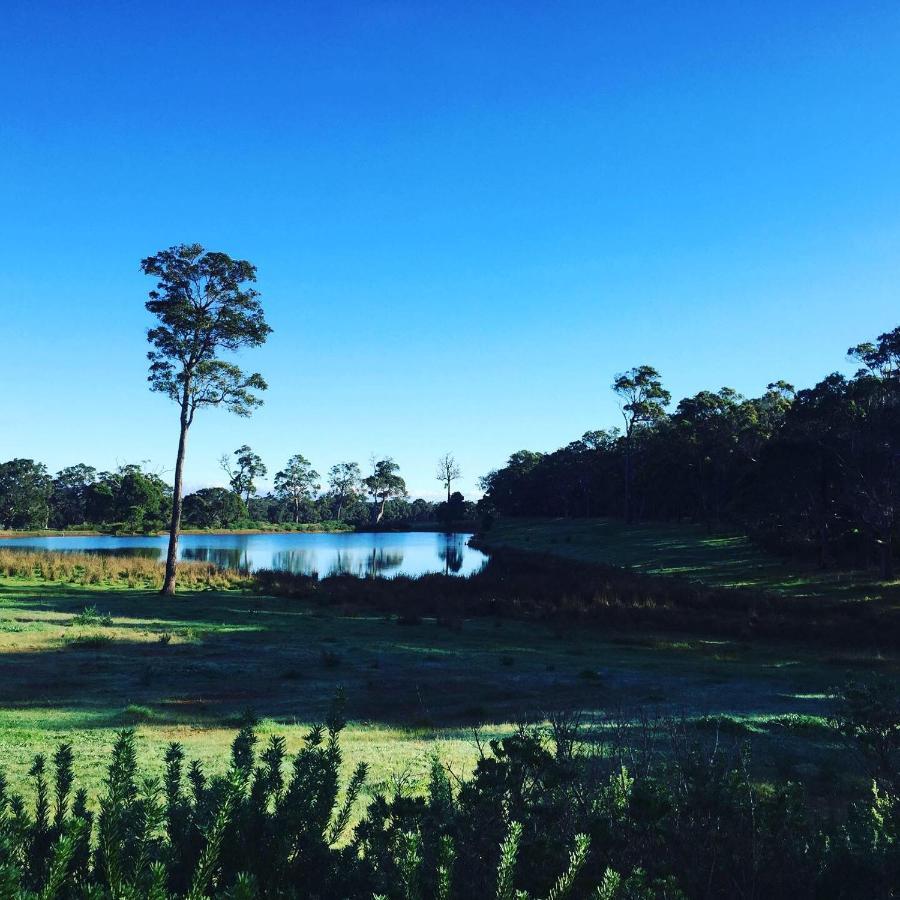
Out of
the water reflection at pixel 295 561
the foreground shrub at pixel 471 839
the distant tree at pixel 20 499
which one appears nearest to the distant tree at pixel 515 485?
the water reflection at pixel 295 561

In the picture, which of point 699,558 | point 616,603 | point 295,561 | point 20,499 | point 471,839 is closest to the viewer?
point 471,839

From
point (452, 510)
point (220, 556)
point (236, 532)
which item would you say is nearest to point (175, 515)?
point (220, 556)

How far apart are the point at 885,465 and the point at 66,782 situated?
33.1 metres

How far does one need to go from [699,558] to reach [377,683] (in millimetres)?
35036

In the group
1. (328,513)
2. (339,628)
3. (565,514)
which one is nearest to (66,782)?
(339,628)

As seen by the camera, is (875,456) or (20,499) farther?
(20,499)

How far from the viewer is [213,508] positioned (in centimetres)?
12606

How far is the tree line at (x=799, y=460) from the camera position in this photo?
29594 millimetres

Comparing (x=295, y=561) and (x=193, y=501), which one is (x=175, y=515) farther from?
(x=193, y=501)

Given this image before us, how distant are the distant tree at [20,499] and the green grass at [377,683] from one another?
109 metres

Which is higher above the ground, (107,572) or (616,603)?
(616,603)

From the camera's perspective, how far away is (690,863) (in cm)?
367

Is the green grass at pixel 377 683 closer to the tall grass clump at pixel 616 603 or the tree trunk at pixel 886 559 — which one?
the tall grass clump at pixel 616 603

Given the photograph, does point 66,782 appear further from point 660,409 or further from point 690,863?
point 660,409
